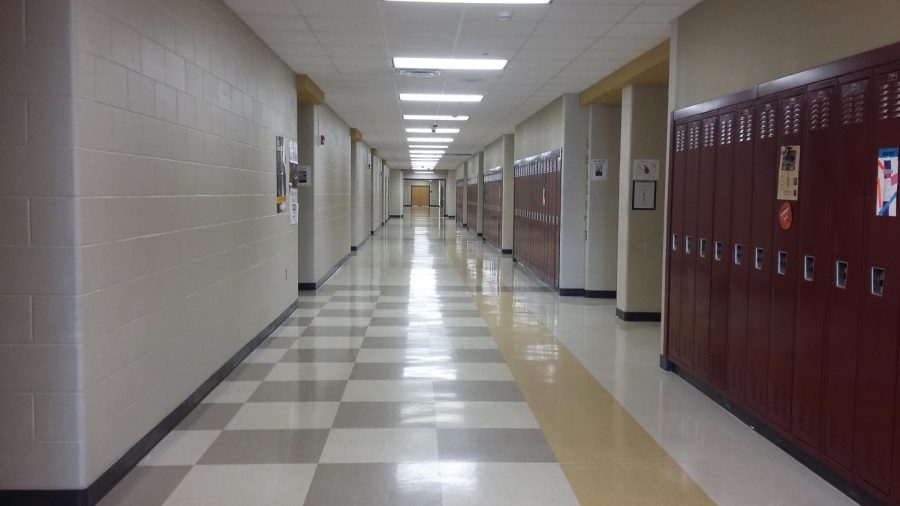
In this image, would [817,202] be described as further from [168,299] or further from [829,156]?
[168,299]

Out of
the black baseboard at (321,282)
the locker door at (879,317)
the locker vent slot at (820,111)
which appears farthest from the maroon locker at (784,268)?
the black baseboard at (321,282)

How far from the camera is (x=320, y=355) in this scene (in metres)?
6.32

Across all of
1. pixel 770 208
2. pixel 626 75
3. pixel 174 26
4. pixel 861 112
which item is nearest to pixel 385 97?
pixel 626 75

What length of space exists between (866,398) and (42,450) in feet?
12.0

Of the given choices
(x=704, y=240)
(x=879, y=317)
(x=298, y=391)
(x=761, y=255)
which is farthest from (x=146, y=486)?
(x=704, y=240)

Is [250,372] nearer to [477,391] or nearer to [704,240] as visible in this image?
[477,391]

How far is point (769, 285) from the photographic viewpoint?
4.17 meters

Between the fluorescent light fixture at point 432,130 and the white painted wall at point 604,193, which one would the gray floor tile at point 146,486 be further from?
the fluorescent light fixture at point 432,130

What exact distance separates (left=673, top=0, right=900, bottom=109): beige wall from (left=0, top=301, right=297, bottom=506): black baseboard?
4.06 meters

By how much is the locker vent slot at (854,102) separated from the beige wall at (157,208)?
3.48 m

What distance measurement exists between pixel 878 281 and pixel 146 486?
11.5 ft

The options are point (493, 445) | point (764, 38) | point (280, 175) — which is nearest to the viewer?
point (493, 445)

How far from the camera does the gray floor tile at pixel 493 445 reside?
388cm

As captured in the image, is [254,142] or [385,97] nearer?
[254,142]
